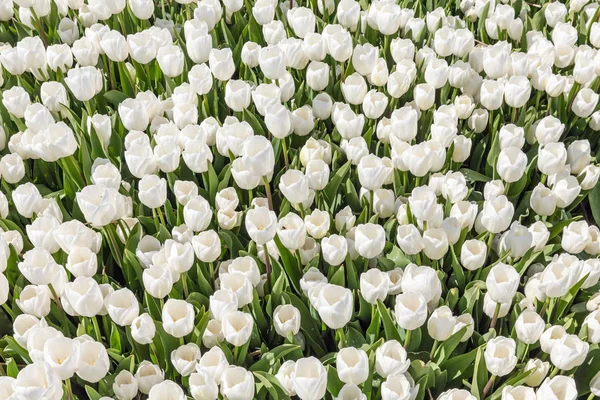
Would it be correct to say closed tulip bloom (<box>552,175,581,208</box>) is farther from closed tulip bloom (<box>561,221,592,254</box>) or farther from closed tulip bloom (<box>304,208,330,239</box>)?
closed tulip bloom (<box>304,208,330,239</box>)

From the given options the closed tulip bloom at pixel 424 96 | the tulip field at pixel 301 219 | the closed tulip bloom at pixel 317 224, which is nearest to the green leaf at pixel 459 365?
the tulip field at pixel 301 219

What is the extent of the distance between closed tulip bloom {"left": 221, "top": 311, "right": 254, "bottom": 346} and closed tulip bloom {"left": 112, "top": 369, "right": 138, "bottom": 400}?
9.0 inches

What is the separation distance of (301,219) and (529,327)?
605mm

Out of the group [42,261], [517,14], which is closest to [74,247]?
[42,261]

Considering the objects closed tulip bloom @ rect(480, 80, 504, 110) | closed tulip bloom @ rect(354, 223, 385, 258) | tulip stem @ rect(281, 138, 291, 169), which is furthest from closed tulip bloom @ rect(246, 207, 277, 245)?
closed tulip bloom @ rect(480, 80, 504, 110)

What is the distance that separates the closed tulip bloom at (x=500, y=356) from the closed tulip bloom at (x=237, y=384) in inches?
20.6

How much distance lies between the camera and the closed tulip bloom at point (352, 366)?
1467 mm

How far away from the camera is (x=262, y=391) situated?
1617 millimetres

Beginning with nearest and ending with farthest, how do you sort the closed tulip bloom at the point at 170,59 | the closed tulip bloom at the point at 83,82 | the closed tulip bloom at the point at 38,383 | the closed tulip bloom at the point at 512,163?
1. the closed tulip bloom at the point at 38,383
2. the closed tulip bloom at the point at 512,163
3. the closed tulip bloom at the point at 83,82
4. the closed tulip bloom at the point at 170,59

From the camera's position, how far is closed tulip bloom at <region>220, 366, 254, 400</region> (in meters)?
1.45

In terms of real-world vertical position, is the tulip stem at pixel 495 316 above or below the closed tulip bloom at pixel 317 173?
below

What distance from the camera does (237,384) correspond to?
1450mm

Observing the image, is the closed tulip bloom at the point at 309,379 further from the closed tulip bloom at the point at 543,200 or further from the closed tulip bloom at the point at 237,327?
the closed tulip bloom at the point at 543,200

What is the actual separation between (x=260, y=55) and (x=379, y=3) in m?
0.61
